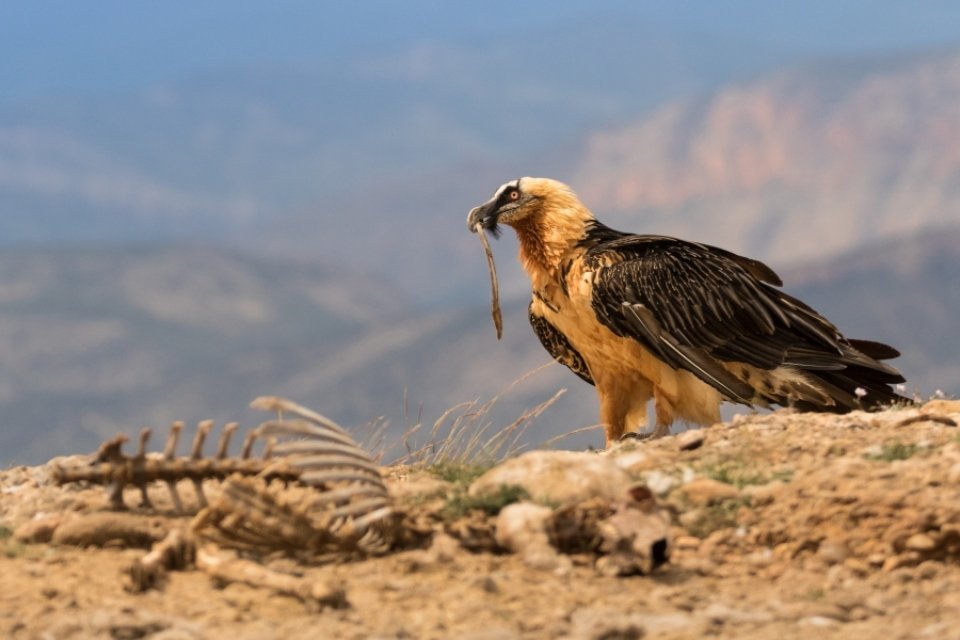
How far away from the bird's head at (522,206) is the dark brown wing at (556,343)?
28.5 inches

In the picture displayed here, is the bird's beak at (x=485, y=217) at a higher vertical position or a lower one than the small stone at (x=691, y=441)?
higher

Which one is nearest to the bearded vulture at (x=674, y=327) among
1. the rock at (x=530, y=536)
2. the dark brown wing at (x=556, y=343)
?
the dark brown wing at (x=556, y=343)

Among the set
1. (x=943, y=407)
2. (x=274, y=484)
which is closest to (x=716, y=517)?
(x=274, y=484)

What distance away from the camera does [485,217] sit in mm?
12188

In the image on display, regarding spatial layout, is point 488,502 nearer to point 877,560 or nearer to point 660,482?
point 660,482

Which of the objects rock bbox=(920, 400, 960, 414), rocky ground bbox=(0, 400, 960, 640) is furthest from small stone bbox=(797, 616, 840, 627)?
rock bbox=(920, 400, 960, 414)

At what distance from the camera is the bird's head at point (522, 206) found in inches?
479

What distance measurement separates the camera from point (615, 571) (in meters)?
7.22

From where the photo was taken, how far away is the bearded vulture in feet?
37.9

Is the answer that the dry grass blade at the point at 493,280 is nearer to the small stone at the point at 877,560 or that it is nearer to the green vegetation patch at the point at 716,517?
the green vegetation patch at the point at 716,517

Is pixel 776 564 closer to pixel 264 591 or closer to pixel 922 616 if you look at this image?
pixel 922 616

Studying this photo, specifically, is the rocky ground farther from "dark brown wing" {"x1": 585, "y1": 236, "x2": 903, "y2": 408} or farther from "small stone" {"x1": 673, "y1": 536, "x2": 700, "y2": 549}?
"dark brown wing" {"x1": 585, "y1": 236, "x2": 903, "y2": 408}

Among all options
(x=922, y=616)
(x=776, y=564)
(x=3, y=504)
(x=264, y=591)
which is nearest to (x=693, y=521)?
(x=776, y=564)

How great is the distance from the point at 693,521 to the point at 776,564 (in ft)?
1.73
